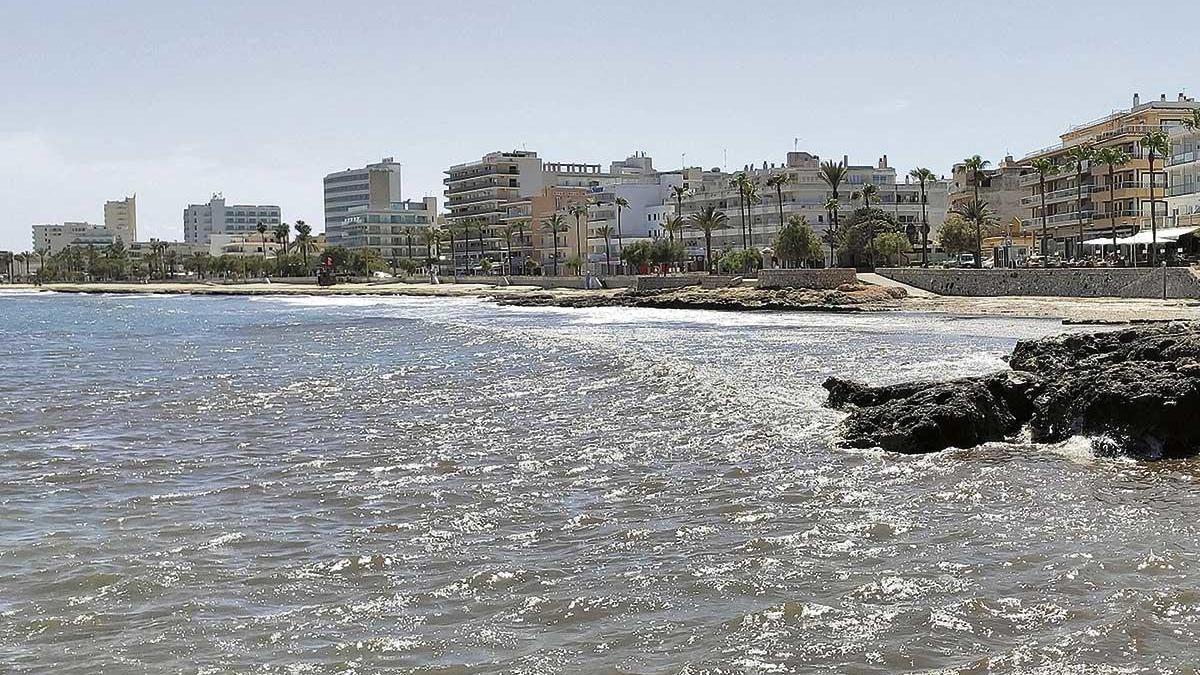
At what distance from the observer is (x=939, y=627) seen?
34.1 feet

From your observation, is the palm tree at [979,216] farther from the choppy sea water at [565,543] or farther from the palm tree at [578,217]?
the choppy sea water at [565,543]

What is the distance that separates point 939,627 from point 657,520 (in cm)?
489

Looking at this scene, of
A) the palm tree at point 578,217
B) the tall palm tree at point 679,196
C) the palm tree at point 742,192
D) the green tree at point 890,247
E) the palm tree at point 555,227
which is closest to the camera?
the green tree at point 890,247

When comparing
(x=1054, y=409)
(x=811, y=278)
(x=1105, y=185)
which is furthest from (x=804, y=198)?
(x=1054, y=409)

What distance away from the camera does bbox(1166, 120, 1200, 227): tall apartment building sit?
79375mm

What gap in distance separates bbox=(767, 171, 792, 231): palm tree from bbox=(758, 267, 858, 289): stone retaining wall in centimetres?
3711

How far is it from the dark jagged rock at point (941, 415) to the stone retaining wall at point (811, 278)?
65.1 m

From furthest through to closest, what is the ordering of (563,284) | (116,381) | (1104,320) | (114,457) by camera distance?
(563,284)
(1104,320)
(116,381)
(114,457)

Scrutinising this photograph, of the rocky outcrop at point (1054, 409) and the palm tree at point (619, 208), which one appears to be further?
the palm tree at point (619, 208)

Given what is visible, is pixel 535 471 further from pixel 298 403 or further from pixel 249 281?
pixel 249 281

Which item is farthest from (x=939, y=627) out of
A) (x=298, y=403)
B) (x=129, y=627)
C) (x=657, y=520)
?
(x=298, y=403)

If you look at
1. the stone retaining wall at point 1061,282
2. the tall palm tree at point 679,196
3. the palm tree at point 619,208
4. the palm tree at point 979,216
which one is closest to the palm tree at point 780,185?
the tall palm tree at point 679,196

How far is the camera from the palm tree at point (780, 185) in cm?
13075

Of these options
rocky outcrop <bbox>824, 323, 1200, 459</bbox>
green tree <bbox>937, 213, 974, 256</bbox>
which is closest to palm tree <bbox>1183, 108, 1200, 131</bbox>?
green tree <bbox>937, 213, 974, 256</bbox>
